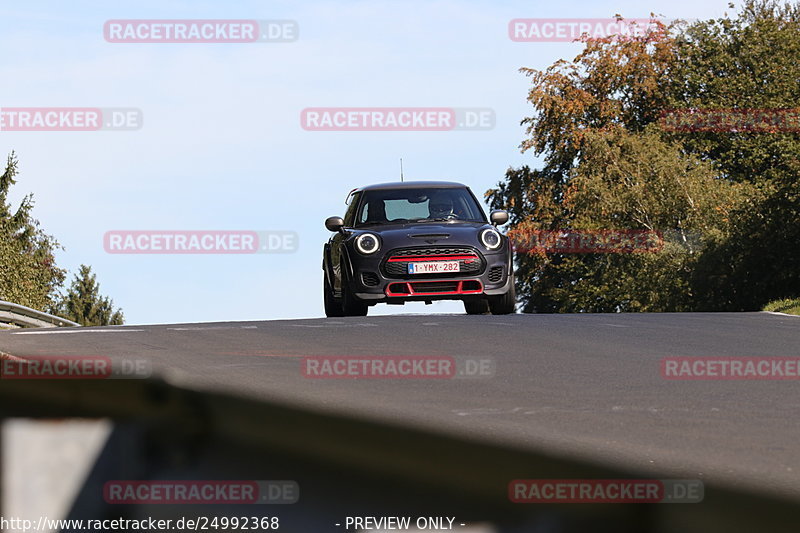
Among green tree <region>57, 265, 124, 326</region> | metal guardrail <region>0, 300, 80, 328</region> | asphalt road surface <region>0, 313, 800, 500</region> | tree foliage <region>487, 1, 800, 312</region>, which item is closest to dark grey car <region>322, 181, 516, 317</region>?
asphalt road surface <region>0, 313, 800, 500</region>

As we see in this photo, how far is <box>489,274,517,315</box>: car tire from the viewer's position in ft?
57.6

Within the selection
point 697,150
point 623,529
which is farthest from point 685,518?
point 697,150

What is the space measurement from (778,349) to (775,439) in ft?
19.5

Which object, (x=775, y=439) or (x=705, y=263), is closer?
(x=775, y=439)

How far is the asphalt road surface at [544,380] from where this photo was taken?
595 centimetres

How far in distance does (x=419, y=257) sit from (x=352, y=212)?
6.33 feet

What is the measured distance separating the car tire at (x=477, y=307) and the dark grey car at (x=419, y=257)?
707mm

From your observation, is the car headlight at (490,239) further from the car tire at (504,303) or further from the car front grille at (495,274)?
the car tire at (504,303)

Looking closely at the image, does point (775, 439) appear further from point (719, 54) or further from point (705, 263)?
point (719, 54)

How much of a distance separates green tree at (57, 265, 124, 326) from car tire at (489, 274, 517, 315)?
8764 centimetres

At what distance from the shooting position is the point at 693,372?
1021 cm

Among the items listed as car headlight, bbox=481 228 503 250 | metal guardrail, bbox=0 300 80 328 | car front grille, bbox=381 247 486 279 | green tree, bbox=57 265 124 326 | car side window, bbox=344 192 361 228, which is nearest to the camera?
car front grille, bbox=381 247 486 279

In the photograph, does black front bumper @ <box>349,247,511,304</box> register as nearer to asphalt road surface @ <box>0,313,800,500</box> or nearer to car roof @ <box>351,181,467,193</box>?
asphalt road surface @ <box>0,313,800,500</box>

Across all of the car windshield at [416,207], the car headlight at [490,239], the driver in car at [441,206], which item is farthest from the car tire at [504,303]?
the driver in car at [441,206]
